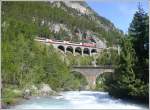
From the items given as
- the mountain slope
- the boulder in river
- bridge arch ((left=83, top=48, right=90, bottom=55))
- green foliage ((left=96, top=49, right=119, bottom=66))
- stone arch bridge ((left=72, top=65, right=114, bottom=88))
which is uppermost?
the mountain slope

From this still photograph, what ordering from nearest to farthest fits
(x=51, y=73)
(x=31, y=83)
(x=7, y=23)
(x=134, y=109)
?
(x=134, y=109)
(x=7, y=23)
(x=31, y=83)
(x=51, y=73)

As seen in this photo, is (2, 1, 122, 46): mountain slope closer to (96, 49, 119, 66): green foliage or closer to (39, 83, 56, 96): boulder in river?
(96, 49, 119, 66): green foliage

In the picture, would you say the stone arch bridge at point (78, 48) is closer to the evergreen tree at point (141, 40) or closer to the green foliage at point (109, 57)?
the green foliage at point (109, 57)

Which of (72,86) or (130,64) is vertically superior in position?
(130,64)

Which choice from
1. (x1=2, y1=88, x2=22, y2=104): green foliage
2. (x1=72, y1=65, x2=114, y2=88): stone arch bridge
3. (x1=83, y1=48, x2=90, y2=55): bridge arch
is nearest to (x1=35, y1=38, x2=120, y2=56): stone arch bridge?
(x1=83, y1=48, x2=90, y2=55): bridge arch

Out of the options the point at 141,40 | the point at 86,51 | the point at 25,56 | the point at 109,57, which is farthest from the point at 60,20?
the point at 141,40

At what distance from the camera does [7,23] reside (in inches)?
191

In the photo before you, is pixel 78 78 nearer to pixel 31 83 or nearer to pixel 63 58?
pixel 63 58

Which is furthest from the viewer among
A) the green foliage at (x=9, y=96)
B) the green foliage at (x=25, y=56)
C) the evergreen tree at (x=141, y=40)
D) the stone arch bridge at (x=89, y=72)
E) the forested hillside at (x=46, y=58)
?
the stone arch bridge at (x=89, y=72)

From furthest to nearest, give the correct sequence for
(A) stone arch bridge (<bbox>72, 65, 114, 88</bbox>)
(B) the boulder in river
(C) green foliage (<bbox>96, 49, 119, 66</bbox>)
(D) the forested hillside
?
(A) stone arch bridge (<bbox>72, 65, 114, 88</bbox>), (B) the boulder in river, (C) green foliage (<bbox>96, 49, 119, 66</bbox>), (D) the forested hillside

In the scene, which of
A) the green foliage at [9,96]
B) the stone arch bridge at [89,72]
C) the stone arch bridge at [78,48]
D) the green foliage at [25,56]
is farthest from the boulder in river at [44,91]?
the stone arch bridge at [89,72]

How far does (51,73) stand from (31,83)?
3.22 ft

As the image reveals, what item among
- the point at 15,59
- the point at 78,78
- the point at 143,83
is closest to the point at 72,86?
the point at 78,78

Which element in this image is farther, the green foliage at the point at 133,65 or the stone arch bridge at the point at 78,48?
the stone arch bridge at the point at 78,48
